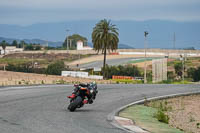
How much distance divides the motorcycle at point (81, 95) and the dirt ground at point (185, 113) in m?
3.20

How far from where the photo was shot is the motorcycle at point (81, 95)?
56.3 feet

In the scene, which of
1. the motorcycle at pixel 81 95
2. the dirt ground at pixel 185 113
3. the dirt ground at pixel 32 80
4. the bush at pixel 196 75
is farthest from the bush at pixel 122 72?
the motorcycle at pixel 81 95

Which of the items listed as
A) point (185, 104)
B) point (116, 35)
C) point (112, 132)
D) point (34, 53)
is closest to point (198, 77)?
point (116, 35)

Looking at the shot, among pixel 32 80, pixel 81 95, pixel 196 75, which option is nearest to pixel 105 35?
pixel 196 75

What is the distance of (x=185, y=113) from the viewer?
72.0 ft

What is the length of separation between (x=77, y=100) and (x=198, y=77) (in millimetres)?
59723

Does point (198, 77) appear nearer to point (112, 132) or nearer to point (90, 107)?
point (90, 107)

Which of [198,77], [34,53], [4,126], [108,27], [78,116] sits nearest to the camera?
[4,126]

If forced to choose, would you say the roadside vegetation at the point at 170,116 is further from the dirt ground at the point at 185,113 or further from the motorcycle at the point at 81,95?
the motorcycle at the point at 81,95

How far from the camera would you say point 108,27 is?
7956 cm

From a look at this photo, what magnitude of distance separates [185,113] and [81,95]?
20.4 feet

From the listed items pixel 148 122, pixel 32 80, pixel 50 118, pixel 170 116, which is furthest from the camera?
pixel 32 80

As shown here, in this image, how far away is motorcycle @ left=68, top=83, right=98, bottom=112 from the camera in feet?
56.3

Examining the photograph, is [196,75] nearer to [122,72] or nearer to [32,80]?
[122,72]
